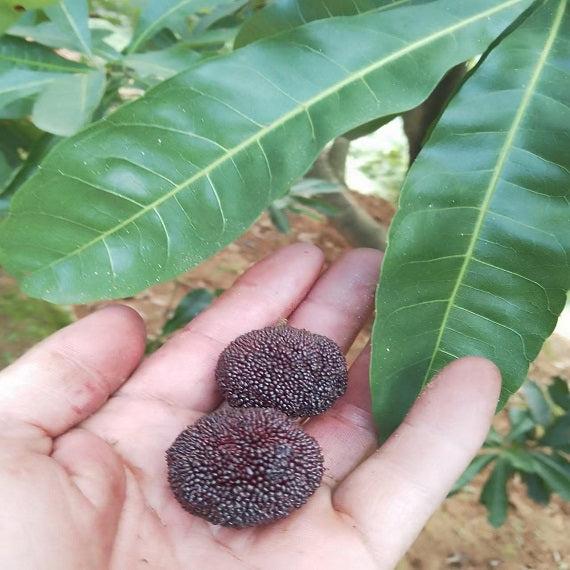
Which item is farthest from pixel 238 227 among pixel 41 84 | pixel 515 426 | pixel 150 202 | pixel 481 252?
pixel 515 426

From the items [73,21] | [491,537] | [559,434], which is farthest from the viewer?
[491,537]

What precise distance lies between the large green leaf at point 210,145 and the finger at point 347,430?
458 millimetres

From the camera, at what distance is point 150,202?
0.84m

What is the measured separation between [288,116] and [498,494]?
1132 millimetres

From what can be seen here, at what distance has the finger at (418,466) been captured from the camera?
3.05ft

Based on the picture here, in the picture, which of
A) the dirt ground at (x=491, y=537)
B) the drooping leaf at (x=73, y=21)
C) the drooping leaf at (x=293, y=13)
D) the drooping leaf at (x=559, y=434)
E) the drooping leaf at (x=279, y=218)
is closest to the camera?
the drooping leaf at (x=293, y=13)

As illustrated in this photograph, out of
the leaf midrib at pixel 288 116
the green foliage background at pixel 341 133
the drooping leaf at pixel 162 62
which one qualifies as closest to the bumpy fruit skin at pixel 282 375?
the green foliage background at pixel 341 133

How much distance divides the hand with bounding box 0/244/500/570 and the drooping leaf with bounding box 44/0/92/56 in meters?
0.45

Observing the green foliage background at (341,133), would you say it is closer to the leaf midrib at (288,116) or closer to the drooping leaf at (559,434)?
the leaf midrib at (288,116)

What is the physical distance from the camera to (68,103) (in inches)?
36.0

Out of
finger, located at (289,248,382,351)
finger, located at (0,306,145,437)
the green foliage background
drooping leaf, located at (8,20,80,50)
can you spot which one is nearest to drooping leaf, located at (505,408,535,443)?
finger, located at (289,248,382,351)

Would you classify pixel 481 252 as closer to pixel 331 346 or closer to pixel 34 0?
pixel 331 346

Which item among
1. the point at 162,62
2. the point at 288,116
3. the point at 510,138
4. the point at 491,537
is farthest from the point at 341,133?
the point at 491,537

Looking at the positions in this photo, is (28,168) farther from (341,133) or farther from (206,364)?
(341,133)
